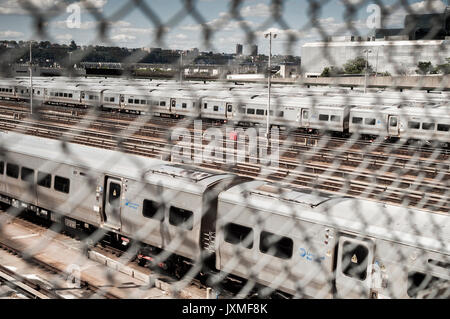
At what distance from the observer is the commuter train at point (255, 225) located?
2996 mm

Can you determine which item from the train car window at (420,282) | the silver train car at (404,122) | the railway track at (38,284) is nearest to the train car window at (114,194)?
the railway track at (38,284)

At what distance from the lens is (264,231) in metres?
3.60

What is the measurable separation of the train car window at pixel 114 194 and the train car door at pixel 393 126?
344 inches

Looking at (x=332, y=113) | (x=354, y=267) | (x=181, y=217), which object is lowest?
(x=354, y=267)

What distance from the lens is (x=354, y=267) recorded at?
3238 millimetres

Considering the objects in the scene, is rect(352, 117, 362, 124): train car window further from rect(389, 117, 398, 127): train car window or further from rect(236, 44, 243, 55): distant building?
rect(236, 44, 243, 55): distant building

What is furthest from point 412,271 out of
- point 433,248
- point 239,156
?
point 239,156

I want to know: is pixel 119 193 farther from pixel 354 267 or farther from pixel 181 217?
pixel 354 267

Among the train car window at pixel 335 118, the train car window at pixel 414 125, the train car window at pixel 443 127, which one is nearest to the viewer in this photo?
the train car window at pixel 443 127

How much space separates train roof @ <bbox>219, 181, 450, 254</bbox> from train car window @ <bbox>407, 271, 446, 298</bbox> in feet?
0.60

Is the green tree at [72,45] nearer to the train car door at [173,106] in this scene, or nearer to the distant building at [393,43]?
the distant building at [393,43]

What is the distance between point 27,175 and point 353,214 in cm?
388

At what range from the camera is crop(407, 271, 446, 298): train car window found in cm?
280

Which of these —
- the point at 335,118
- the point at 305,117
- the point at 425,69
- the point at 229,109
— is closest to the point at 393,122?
the point at 335,118
